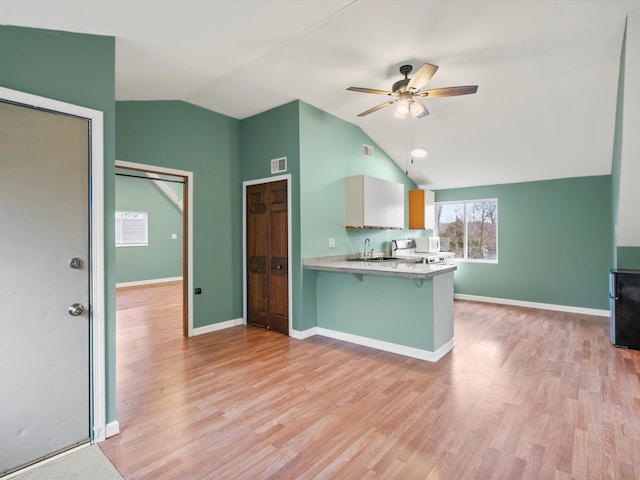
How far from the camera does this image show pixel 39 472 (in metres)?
1.86

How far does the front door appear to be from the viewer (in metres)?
1.85

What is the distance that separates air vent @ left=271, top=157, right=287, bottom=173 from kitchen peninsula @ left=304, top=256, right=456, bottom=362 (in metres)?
1.26

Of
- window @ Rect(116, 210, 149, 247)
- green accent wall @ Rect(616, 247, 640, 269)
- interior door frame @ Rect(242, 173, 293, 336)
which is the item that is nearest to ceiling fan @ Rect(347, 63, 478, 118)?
interior door frame @ Rect(242, 173, 293, 336)

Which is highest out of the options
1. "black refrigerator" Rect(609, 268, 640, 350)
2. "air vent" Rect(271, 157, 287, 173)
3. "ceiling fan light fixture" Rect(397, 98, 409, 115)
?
"ceiling fan light fixture" Rect(397, 98, 409, 115)

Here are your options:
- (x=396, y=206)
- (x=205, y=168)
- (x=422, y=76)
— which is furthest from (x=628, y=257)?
(x=205, y=168)

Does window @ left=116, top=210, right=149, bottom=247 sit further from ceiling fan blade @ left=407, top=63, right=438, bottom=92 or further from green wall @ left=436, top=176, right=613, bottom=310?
green wall @ left=436, top=176, right=613, bottom=310

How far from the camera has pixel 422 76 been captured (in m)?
2.87

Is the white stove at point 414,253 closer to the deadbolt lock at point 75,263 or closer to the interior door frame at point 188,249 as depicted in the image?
Answer: the interior door frame at point 188,249

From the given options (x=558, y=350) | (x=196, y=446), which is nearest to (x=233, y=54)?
(x=196, y=446)

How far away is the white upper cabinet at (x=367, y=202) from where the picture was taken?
477cm

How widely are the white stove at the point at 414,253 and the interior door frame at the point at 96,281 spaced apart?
469 centimetres

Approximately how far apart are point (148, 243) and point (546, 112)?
8816mm

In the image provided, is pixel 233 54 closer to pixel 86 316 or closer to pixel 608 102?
pixel 86 316

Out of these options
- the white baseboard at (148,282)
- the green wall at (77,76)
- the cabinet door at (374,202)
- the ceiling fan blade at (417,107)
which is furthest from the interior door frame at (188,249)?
the white baseboard at (148,282)
